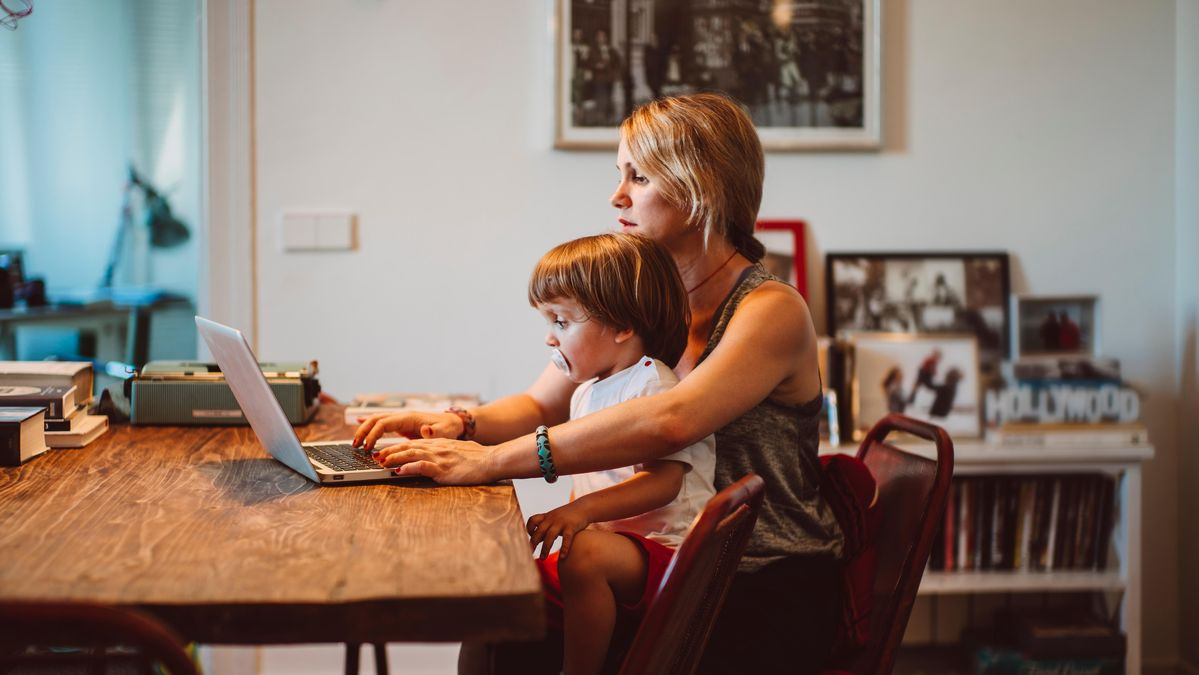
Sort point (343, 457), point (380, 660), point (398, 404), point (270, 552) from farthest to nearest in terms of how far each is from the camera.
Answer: point (398, 404), point (380, 660), point (343, 457), point (270, 552)

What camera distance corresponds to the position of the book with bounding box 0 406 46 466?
139cm

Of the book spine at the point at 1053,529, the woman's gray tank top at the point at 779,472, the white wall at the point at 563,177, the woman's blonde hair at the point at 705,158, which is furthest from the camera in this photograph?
the white wall at the point at 563,177

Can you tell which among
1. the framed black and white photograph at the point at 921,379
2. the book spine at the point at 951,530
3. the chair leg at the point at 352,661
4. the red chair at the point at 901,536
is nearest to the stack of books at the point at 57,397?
the chair leg at the point at 352,661

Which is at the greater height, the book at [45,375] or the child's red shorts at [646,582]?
the book at [45,375]

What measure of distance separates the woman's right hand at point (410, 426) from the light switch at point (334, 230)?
1262mm

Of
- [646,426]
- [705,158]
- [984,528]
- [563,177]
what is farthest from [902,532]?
[563,177]

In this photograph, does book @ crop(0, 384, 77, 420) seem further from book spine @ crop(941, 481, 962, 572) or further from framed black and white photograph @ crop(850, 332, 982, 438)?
book spine @ crop(941, 481, 962, 572)

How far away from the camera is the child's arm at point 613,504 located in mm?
1274

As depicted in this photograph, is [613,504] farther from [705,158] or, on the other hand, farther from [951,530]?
[951,530]

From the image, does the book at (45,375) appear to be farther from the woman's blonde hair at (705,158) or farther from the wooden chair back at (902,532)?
the wooden chair back at (902,532)

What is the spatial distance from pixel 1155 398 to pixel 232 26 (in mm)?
2857

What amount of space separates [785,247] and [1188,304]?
118 centimetres

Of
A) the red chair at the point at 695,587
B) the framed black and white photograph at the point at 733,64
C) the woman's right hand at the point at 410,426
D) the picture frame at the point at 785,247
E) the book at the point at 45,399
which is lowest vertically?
the red chair at the point at 695,587

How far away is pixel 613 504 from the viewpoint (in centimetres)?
133
